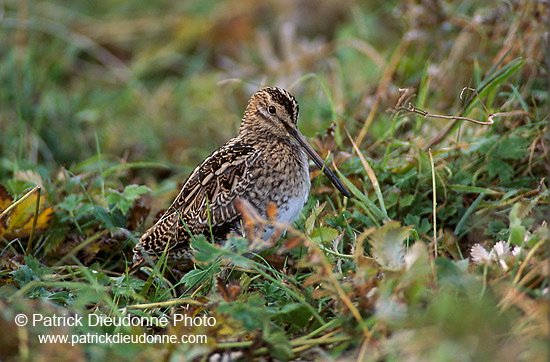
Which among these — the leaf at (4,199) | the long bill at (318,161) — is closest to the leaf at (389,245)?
the long bill at (318,161)

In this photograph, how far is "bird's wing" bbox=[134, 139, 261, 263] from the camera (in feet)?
10.1

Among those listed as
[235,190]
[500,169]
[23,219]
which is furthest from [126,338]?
[500,169]

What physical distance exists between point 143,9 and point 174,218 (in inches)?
186

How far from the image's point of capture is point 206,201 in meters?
2.99

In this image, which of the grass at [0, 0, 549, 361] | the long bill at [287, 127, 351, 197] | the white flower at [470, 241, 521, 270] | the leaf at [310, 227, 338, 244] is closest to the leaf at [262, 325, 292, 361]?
the grass at [0, 0, 549, 361]

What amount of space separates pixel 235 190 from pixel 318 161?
1.54 ft

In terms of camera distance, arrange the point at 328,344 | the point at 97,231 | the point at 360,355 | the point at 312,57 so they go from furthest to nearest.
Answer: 1. the point at 312,57
2. the point at 97,231
3. the point at 328,344
4. the point at 360,355

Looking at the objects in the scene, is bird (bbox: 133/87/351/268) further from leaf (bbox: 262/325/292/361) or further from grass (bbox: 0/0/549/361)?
leaf (bbox: 262/325/292/361)

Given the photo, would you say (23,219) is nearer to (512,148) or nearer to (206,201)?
(206,201)

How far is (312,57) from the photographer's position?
18.9 ft

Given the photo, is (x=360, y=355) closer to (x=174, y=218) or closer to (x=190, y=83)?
(x=174, y=218)

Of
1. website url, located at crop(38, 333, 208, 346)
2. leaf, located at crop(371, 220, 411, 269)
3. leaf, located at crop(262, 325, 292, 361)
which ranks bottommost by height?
leaf, located at crop(262, 325, 292, 361)

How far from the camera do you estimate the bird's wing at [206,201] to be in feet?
10.1

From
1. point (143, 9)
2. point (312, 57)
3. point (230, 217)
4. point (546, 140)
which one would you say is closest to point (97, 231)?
point (230, 217)
